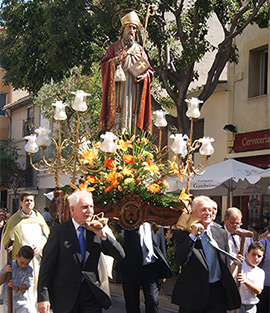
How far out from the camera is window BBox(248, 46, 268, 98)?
19.6 metres

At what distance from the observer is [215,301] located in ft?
19.5

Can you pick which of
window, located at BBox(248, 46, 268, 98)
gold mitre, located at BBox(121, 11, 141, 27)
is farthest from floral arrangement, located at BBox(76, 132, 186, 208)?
window, located at BBox(248, 46, 268, 98)

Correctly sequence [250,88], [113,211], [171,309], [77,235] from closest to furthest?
1. [77,235]
2. [113,211]
3. [171,309]
4. [250,88]

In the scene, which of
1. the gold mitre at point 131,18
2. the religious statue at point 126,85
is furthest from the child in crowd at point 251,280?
the gold mitre at point 131,18

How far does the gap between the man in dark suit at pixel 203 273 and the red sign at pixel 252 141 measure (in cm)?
1270

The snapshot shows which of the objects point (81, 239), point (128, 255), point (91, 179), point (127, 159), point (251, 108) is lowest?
point (128, 255)

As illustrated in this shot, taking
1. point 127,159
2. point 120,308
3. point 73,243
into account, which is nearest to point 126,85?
point 127,159

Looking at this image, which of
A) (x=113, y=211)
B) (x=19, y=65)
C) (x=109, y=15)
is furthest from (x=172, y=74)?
(x=113, y=211)

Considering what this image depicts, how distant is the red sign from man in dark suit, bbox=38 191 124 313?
43.9 ft

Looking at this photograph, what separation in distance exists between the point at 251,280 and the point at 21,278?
263 centimetres

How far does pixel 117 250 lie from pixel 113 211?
154 centimetres

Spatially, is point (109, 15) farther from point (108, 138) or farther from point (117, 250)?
point (117, 250)

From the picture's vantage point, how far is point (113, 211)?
718 cm

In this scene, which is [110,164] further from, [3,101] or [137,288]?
[3,101]
